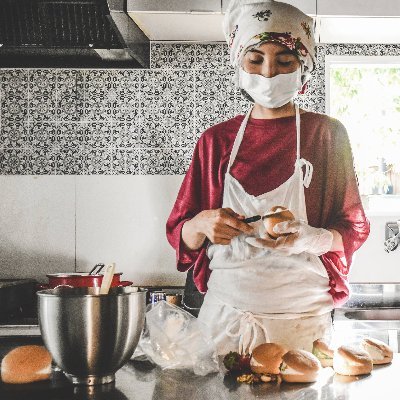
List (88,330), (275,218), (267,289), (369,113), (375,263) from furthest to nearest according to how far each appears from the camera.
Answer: (369,113) → (375,263) → (267,289) → (275,218) → (88,330)

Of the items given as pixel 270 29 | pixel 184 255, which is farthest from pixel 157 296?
pixel 270 29

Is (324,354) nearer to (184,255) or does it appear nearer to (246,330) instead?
(246,330)

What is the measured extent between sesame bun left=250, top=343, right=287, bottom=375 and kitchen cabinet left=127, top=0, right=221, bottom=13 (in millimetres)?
1606

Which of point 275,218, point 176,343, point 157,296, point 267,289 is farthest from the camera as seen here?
point 157,296

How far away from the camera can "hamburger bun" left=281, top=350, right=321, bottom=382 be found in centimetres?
→ 109

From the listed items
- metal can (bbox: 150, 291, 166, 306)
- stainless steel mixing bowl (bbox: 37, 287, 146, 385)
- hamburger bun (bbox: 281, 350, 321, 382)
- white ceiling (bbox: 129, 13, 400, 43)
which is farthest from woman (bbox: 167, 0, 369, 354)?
metal can (bbox: 150, 291, 166, 306)

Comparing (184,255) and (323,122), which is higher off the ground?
(323,122)

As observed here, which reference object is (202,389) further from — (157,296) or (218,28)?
(218,28)

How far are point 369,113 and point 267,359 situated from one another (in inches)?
86.1

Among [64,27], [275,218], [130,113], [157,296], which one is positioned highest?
[64,27]

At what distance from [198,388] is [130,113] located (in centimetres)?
202

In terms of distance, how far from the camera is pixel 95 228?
2883 mm

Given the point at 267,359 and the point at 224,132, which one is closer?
the point at 267,359

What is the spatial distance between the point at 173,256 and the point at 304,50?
4.78ft
